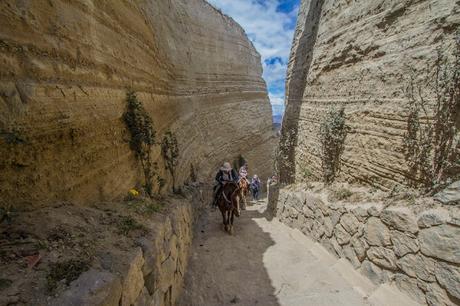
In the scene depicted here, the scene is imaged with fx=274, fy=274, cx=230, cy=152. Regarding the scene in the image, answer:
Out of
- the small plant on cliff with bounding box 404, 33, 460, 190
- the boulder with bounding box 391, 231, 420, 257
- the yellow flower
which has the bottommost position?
the boulder with bounding box 391, 231, 420, 257

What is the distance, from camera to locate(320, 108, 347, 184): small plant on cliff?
251 inches

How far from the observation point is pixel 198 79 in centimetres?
1453

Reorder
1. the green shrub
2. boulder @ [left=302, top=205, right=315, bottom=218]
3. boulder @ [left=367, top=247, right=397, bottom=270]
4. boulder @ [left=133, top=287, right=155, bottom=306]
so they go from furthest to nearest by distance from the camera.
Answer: boulder @ [left=302, top=205, right=315, bottom=218]
boulder @ [left=367, top=247, right=397, bottom=270]
the green shrub
boulder @ [left=133, top=287, right=155, bottom=306]

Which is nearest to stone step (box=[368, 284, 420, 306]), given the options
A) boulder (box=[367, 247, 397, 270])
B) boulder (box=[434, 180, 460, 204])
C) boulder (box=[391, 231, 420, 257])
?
boulder (box=[367, 247, 397, 270])

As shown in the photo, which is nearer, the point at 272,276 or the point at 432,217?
the point at 432,217

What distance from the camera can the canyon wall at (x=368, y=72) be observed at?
457 cm

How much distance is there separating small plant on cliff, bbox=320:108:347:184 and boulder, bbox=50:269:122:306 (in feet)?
18.1

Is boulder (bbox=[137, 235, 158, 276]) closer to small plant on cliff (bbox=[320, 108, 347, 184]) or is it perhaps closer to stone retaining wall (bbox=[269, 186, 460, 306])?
stone retaining wall (bbox=[269, 186, 460, 306])

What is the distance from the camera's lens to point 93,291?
2.19 m

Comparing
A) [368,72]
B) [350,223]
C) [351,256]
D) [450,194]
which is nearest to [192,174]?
[350,223]

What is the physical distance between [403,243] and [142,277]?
3.64 m

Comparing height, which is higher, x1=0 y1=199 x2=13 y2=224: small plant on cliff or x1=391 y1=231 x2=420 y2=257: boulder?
x1=0 y1=199 x2=13 y2=224: small plant on cliff

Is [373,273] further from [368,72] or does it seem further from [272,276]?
[368,72]

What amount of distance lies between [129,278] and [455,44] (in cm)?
528
